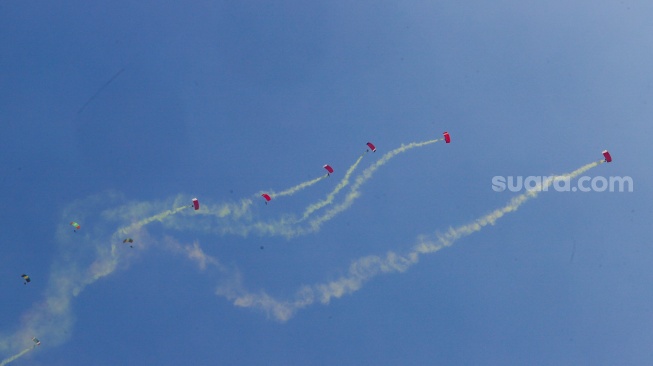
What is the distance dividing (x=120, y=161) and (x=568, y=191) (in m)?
14.6

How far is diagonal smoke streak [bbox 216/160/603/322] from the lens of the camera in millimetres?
16875

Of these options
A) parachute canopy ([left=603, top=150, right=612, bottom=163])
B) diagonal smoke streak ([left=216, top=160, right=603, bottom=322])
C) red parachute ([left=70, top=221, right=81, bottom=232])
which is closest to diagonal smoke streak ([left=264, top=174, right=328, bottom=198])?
diagonal smoke streak ([left=216, top=160, right=603, bottom=322])

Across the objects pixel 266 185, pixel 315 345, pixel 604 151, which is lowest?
pixel 315 345

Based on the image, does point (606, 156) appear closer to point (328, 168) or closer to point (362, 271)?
point (362, 271)

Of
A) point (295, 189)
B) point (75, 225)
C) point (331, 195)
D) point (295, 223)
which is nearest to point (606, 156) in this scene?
point (331, 195)

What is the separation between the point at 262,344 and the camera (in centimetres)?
1688

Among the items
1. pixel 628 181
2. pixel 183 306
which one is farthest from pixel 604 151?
pixel 183 306

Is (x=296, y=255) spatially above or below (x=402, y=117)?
below

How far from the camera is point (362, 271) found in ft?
56.1

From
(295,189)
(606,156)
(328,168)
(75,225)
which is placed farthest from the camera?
(295,189)

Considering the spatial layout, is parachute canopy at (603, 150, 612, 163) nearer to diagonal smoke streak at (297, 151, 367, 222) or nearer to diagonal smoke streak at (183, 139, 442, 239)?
diagonal smoke streak at (183, 139, 442, 239)

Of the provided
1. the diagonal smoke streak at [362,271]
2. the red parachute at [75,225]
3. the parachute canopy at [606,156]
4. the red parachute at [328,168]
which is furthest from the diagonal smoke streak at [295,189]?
the parachute canopy at [606,156]

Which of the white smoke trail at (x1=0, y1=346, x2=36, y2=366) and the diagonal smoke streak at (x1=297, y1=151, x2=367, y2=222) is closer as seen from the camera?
the white smoke trail at (x1=0, y1=346, x2=36, y2=366)

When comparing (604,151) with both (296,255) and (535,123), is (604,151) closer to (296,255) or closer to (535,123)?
(535,123)
